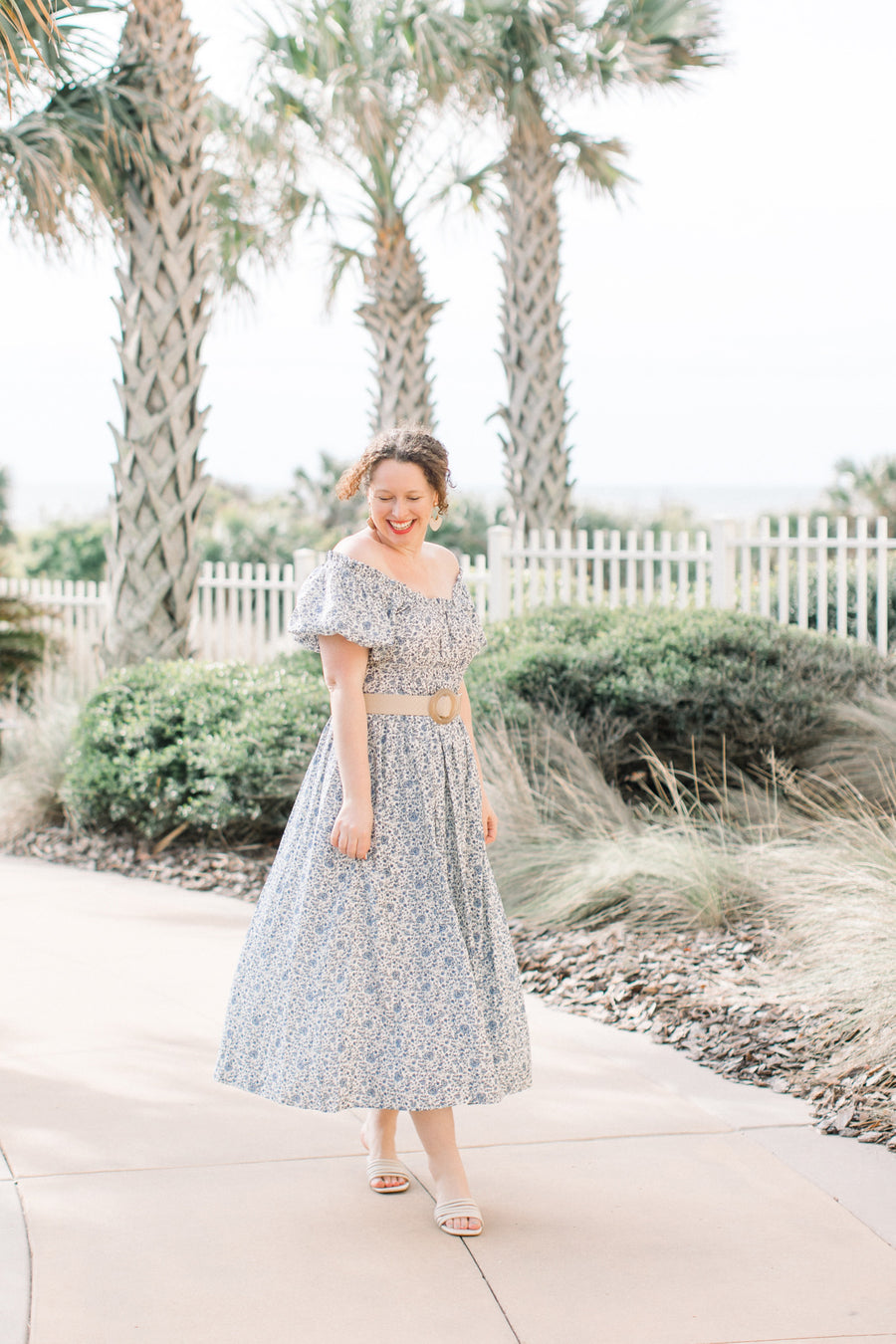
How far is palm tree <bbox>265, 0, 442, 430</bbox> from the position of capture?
12484mm

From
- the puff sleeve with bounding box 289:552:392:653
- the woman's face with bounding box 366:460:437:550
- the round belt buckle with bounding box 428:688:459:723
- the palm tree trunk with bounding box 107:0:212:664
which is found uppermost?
the palm tree trunk with bounding box 107:0:212:664

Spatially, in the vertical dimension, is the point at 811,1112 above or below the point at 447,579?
below

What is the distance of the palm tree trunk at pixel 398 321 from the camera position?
14.4m

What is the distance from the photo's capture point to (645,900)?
18.3 ft

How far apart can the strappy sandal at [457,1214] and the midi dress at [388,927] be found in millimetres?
242

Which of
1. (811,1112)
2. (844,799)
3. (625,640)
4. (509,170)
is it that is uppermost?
(509,170)

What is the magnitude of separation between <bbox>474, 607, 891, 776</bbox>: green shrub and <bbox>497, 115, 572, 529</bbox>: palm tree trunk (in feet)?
19.4

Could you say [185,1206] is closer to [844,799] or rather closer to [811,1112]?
[811,1112]

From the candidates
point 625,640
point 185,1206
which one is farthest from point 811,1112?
point 625,640

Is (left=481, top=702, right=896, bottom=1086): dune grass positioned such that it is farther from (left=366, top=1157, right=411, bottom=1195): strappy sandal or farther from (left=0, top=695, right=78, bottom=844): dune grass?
(left=0, top=695, right=78, bottom=844): dune grass

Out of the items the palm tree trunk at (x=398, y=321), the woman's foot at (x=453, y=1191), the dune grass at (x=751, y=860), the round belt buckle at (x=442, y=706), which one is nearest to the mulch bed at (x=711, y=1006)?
the dune grass at (x=751, y=860)

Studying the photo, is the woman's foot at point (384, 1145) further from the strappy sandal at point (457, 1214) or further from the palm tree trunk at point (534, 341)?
the palm tree trunk at point (534, 341)

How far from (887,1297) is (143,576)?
24.3 ft

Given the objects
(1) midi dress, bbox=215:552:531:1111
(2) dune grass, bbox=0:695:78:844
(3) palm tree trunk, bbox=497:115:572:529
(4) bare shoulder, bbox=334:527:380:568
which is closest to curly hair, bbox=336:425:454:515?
(4) bare shoulder, bbox=334:527:380:568
